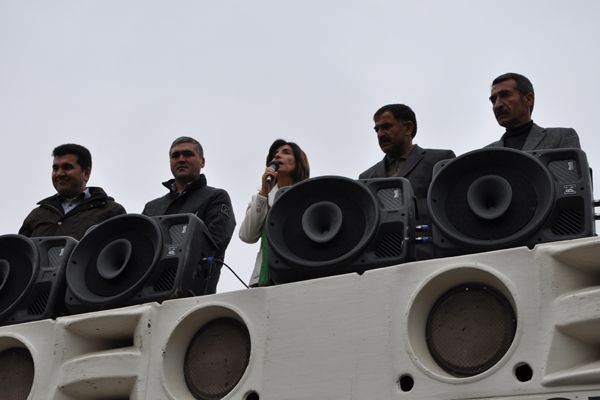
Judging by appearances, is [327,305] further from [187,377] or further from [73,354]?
[73,354]

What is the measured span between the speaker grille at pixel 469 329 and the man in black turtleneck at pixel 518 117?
1019mm

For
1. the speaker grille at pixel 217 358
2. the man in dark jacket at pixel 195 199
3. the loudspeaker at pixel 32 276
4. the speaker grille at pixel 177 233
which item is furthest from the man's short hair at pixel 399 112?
the loudspeaker at pixel 32 276

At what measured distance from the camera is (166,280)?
14.6ft

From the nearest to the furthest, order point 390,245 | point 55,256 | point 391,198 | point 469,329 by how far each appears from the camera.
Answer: point 469,329
point 390,245
point 391,198
point 55,256

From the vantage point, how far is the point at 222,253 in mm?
4855

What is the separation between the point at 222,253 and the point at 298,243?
73cm

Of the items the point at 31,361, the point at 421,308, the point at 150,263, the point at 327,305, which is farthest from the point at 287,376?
the point at 31,361

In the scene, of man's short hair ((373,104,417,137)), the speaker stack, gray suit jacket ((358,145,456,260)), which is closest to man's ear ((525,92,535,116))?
gray suit jacket ((358,145,456,260))

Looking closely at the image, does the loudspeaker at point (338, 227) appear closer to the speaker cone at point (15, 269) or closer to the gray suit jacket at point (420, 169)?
the gray suit jacket at point (420, 169)

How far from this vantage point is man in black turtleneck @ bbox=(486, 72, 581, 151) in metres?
4.40

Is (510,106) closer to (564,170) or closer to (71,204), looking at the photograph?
(564,170)

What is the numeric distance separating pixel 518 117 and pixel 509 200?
2.69ft

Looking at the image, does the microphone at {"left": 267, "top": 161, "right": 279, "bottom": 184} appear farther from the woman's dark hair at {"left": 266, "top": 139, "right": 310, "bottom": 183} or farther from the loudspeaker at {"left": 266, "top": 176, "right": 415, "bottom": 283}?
the loudspeaker at {"left": 266, "top": 176, "right": 415, "bottom": 283}

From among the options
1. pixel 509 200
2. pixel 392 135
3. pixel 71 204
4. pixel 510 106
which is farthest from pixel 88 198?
pixel 509 200
